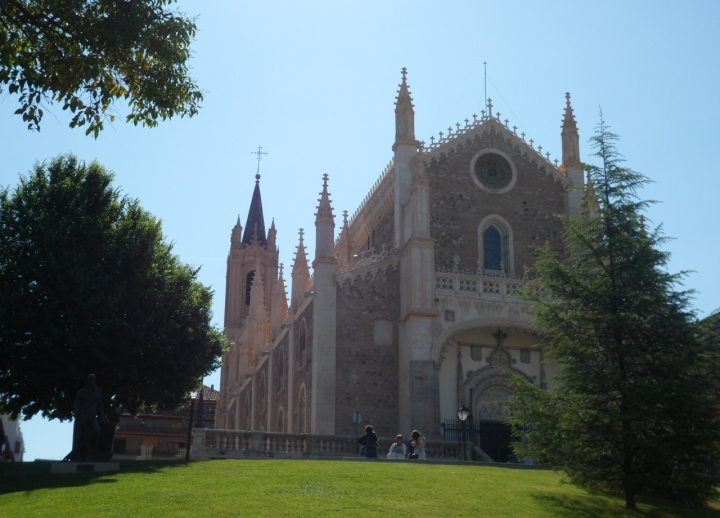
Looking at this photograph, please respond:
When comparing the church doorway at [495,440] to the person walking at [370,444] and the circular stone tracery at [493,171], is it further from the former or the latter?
the person walking at [370,444]

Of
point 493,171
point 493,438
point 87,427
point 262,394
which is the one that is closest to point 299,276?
point 262,394

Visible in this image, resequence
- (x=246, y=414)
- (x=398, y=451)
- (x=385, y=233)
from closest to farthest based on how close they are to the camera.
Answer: (x=398, y=451) < (x=385, y=233) < (x=246, y=414)

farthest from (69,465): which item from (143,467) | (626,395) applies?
(626,395)

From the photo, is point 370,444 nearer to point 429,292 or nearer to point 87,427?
point 87,427

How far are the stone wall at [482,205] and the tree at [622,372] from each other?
66.4 feet

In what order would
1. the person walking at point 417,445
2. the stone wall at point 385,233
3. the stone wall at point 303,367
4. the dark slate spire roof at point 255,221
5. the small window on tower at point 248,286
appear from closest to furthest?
the person walking at point 417,445 → the stone wall at point 303,367 → the stone wall at point 385,233 → the small window on tower at point 248,286 → the dark slate spire roof at point 255,221

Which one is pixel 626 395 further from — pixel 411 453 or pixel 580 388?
pixel 411 453

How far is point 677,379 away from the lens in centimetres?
1791

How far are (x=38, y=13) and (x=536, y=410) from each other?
40.3 feet

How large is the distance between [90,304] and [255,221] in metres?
48.4

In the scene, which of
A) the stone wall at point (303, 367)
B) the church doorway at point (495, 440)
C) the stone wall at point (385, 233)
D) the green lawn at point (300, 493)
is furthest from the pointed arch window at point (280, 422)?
the green lawn at point (300, 493)

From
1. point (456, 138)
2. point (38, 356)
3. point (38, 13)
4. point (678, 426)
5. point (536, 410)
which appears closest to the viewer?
point (38, 13)

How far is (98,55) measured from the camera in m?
14.8

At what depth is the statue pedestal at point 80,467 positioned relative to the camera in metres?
21.1
